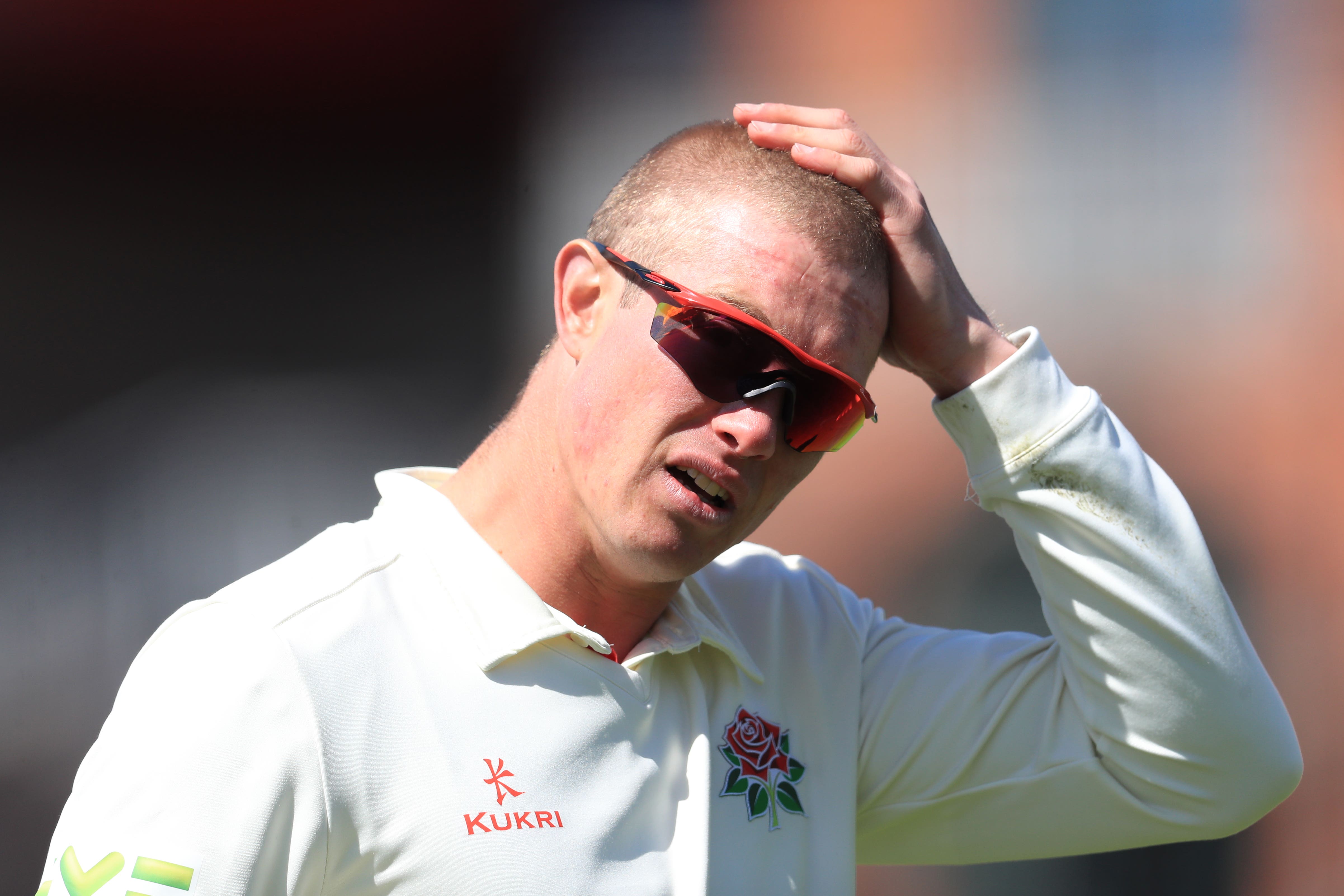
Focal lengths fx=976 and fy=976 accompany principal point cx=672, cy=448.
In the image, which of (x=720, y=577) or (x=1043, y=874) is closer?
(x=720, y=577)

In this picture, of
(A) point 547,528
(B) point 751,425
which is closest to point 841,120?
(B) point 751,425

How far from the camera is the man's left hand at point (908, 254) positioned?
1.61 meters

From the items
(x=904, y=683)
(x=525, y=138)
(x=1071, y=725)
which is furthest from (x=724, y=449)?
(x=525, y=138)

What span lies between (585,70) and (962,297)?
9.81ft

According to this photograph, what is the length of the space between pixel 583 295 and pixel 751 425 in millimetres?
392

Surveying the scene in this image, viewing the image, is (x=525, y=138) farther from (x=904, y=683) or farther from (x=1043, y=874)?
(x=1043, y=874)

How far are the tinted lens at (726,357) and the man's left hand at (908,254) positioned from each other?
0.23m

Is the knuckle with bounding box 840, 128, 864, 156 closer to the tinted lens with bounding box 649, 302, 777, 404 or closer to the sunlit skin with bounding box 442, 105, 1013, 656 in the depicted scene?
the sunlit skin with bounding box 442, 105, 1013, 656

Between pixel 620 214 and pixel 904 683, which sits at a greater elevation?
pixel 620 214

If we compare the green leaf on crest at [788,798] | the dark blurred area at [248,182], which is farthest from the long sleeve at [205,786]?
the dark blurred area at [248,182]

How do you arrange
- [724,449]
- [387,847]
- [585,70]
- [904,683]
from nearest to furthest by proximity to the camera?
1. [387,847]
2. [724,449]
3. [904,683]
4. [585,70]

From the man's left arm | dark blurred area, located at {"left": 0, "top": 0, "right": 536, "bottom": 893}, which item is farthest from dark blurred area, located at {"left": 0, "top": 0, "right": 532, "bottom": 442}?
the man's left arm

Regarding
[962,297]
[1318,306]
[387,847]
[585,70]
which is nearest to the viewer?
[387,847]

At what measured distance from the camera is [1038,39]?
3943mm
